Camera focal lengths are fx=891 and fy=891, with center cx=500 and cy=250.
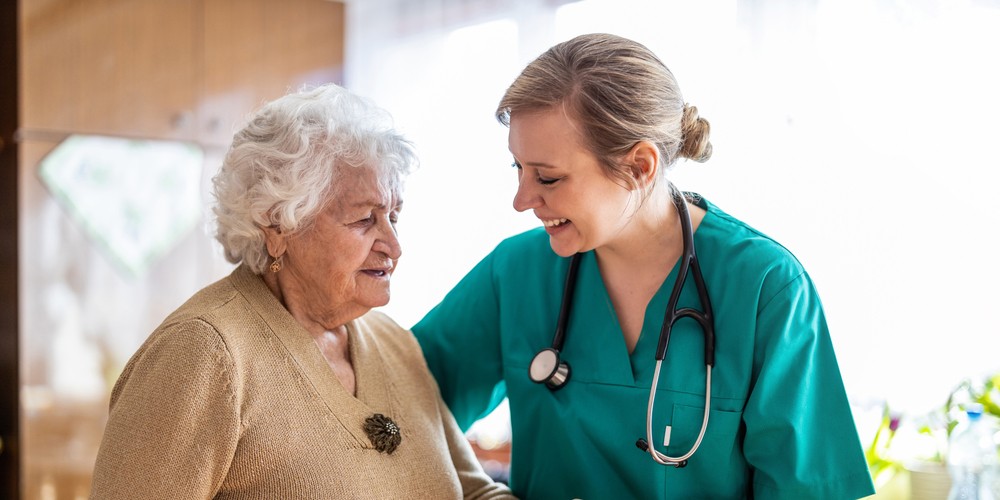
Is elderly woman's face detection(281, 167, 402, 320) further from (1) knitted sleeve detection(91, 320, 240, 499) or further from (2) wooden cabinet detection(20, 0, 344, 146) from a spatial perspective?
(2) wooden cabinet detection(20, 0, 344, 146)

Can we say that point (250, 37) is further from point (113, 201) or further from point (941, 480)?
point (941, 480)

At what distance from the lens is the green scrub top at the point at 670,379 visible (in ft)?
4.33

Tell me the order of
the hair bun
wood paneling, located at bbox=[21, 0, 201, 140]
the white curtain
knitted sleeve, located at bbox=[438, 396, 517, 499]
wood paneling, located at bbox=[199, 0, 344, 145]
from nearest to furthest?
the hair bun
knitted sleeve, located at bbox=[438, 396, 517, 499]
the white curtain
wood paneling, located at bbox=[21, 0, 201, 140]
wood paneling, located at bbox=[199, 0, 344, 145]

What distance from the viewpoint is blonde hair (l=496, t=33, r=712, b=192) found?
1.32m

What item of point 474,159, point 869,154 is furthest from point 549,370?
point 474,159

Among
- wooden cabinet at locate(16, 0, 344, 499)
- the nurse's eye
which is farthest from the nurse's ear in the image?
wooden cabinet at locate(16, 0, 344, 499)

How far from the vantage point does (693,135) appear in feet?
4.69

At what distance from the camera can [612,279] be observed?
1554mm

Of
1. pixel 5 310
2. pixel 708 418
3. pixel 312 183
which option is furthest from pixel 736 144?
pixel 5 310

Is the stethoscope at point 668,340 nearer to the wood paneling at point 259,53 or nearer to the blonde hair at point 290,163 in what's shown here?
the blonde hair at point 290,163

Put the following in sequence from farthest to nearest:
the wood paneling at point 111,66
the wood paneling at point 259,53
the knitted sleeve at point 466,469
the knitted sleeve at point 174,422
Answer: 1. the wood paneling at point 259,53
2. the wood paneling at point 111,66
3. the knitted sleeve at point 466,469
4. the knitted sleeve at point 174,422

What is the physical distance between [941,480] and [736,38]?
1.13 metres

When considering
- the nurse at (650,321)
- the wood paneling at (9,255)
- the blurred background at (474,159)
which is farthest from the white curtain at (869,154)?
the wood paneling at (9,255)

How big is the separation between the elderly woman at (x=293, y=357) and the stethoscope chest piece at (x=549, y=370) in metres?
0.20
